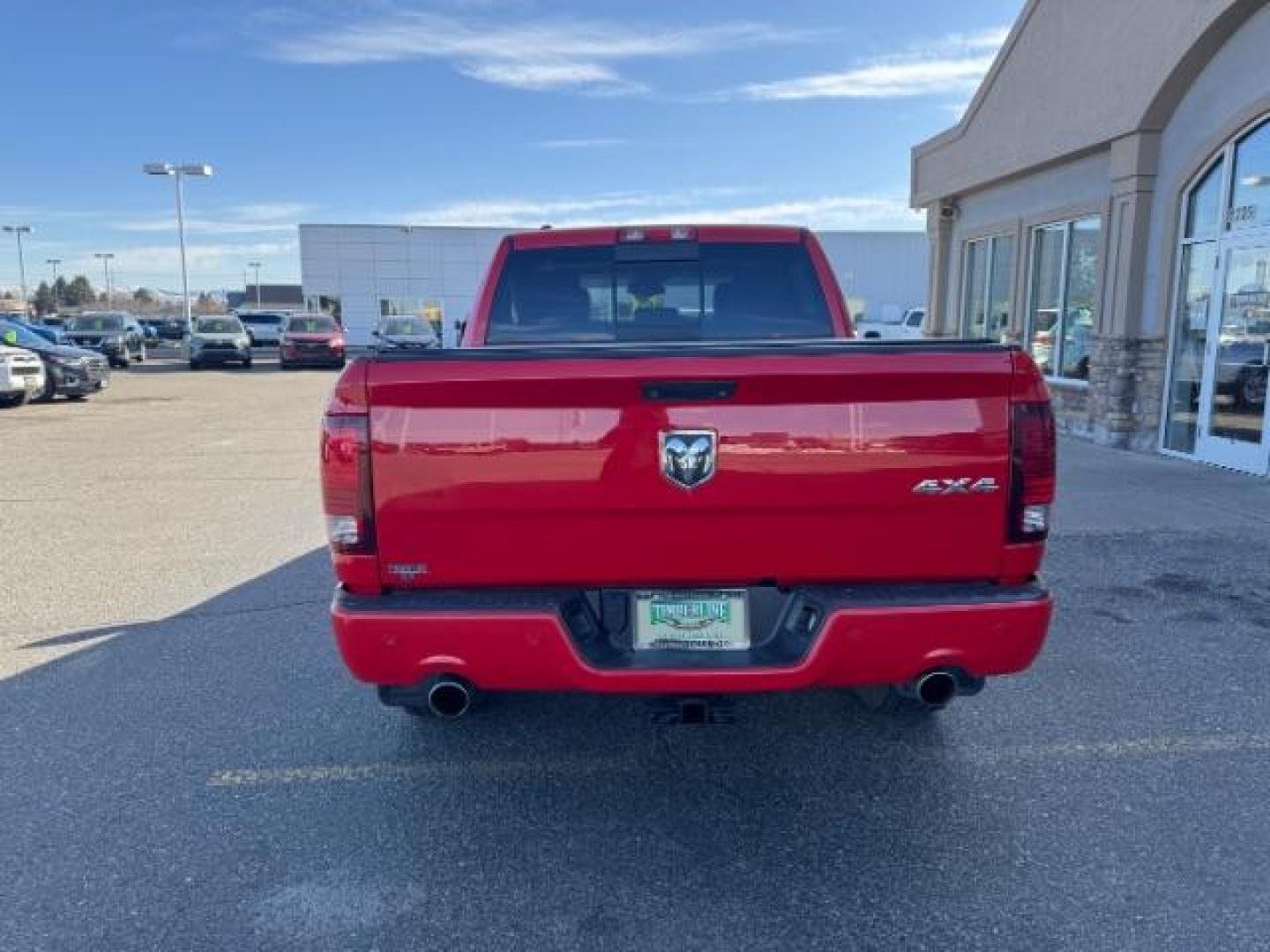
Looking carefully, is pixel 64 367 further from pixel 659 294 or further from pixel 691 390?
pixel 691 390

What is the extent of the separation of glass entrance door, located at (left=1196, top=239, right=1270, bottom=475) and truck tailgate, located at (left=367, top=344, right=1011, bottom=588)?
8187mm

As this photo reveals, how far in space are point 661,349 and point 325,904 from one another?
6.22ft

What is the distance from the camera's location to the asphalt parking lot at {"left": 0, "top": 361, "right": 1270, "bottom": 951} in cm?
258

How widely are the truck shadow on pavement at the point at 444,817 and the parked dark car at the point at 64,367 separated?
15.5m

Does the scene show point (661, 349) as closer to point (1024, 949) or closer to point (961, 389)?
point (961, 389)

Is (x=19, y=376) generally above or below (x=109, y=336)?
below

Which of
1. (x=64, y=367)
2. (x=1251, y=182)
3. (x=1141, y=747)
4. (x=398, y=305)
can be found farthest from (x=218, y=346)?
(x=1141, y=747)

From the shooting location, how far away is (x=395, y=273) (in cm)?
4544

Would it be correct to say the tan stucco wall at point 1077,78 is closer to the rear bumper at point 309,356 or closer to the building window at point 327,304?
the rear bumper at point 309,356

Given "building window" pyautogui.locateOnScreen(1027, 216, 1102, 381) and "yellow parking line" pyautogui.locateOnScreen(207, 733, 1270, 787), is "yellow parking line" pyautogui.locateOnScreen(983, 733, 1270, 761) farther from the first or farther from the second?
"building window" pyautogui.locateOnScreen(1027, 216, 1102, 381)

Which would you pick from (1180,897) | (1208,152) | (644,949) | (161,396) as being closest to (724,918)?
(644,949)

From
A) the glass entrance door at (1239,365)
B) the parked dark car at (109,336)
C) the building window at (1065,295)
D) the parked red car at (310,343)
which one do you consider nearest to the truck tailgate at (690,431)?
the glass entrance door at (1239,365)

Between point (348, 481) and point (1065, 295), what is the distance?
40.3 ft

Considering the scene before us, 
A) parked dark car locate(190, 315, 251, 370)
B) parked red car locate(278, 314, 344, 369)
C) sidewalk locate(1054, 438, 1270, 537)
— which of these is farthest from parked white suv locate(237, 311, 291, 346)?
sidewalk locate(1054, 438, 1270, 537)
